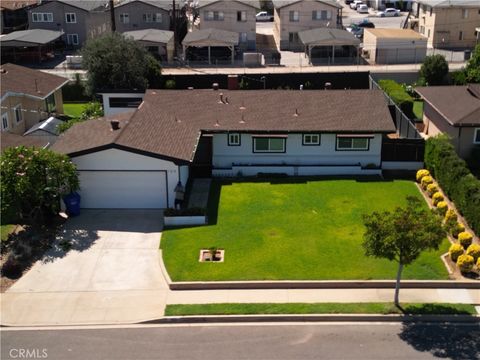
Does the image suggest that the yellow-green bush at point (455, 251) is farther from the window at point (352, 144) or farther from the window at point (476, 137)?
the window at point (476, 137)

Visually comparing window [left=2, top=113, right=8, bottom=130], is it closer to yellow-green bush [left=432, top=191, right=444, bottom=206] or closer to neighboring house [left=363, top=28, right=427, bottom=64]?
yellow-green bush [left=432, top=191, right=444, bottom=206]

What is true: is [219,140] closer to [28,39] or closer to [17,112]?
[17,112]

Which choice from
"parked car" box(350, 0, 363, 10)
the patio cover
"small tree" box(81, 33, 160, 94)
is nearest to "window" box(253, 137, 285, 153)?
"small tree" box(81, 33, 160, 94)

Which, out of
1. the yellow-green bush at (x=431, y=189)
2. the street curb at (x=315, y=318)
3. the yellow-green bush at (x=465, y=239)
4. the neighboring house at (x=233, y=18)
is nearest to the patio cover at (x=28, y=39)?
the neighboring house at (x=233, y=18)

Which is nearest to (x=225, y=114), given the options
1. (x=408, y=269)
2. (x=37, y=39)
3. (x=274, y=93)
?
(x=274, y=93)

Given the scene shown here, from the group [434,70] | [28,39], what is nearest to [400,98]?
[434,70]

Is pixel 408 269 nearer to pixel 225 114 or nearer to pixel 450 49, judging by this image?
pixel 225 114
